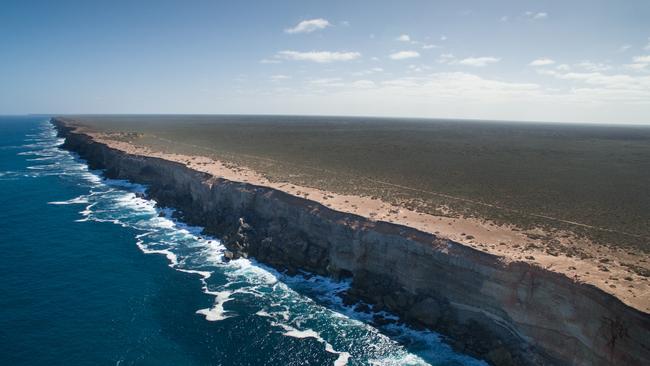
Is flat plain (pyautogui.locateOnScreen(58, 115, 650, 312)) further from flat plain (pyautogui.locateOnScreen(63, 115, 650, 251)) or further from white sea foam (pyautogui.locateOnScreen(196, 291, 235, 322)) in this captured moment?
white sea foam (pyautogui.locateOnScreen(196, 291, 235, 322))

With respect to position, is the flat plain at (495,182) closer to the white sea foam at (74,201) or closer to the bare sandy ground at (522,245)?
the bare sandy ground at (522,245)

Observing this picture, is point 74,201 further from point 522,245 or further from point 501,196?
point 501,196

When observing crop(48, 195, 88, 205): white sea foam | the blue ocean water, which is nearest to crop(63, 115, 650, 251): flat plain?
the blue ocean water

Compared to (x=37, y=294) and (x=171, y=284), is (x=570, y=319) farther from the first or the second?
(x=37, y=294)

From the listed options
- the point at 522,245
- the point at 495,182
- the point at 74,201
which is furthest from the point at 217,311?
the point at 495,182

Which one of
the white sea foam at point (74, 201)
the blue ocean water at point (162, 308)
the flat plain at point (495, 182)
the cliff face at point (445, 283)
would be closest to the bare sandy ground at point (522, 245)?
the cliff face at point (445, 283)

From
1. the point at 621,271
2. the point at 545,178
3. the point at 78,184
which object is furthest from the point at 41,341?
the point at 545,178
